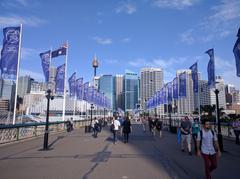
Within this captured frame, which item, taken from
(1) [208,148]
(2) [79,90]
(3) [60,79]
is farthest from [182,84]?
(1) [208,148]

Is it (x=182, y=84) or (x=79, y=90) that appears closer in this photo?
(x=182, y=84)

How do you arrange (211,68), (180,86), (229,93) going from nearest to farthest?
(211,68)
(180,86)
(229,93)

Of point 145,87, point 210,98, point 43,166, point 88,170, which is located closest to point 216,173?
point 88,170

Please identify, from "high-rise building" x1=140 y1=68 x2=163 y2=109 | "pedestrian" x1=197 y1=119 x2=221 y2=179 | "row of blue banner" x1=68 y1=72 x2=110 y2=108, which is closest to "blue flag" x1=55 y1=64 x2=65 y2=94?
"row of blue banner" x1=68 y1=72 x2=110 y2=108

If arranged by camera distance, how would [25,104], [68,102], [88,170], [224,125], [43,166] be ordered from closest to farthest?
1. [88,170]
2. [43,166]
3. [224,125]
4. [68,102]
5. [25,104]

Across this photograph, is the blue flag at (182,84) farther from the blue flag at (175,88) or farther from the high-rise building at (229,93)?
the high-rise building at (229,93)

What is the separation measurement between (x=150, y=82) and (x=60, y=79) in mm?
124388

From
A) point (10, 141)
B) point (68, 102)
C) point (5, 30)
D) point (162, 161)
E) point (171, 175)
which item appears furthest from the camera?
point (68, 102)

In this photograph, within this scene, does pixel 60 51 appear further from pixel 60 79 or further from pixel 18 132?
pixel 18 132

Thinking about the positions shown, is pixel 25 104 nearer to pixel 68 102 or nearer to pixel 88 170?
pixel 68 102

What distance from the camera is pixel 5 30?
65.1ft

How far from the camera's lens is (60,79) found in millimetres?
30141

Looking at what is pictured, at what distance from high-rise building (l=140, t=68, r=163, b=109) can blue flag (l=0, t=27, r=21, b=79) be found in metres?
130

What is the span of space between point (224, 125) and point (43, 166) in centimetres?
1758
